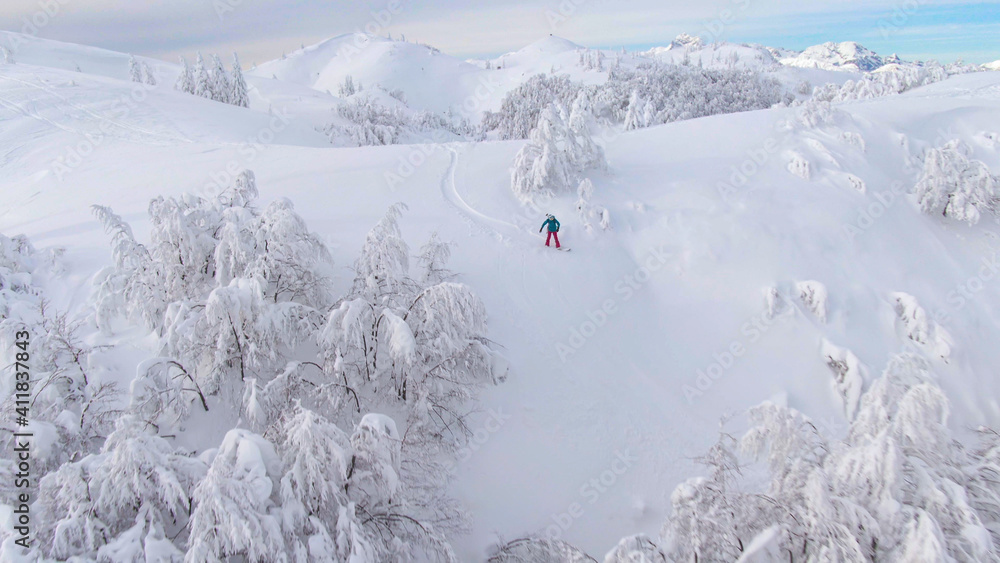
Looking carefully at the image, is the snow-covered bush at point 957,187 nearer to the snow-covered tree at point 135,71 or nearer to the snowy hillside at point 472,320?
the snowy hillside at point 472,320

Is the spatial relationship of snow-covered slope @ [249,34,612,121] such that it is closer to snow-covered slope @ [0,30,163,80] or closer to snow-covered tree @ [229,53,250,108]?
snow-covered slope @ [0,30,163,80]

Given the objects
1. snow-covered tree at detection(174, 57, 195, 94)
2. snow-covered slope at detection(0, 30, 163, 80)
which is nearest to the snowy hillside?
snow-covered tree at detection(174, 57, 195, 94)

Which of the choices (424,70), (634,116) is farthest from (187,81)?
(424,70)

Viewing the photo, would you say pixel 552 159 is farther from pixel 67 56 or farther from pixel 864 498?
pixel 67 56

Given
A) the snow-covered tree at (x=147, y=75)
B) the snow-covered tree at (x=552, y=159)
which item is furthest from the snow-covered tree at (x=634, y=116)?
the snow-covered tree at (x=147, y=75)

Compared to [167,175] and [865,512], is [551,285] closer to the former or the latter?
[865,512]
